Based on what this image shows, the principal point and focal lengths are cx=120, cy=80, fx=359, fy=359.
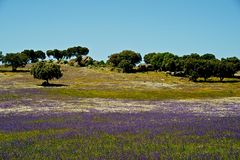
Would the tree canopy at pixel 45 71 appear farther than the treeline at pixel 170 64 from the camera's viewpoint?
No

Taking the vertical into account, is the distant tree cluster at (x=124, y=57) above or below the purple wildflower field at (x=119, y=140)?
above

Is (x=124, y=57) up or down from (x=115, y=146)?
up

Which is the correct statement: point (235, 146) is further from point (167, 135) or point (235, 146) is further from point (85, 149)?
point (85, 149)

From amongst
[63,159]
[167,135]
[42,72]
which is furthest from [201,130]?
[42,72]

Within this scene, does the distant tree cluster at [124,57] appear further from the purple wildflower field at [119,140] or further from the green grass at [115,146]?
the green grass at [115,146]

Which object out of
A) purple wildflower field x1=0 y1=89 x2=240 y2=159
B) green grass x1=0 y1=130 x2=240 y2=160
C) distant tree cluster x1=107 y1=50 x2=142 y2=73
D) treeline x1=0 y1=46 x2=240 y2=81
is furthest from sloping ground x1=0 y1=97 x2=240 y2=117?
distant tree cluster x1=107 y1=50 x2=142 y2=73

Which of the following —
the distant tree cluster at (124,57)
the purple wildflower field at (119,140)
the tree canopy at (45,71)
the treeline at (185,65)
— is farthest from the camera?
the distant tree cluster at (124,57)

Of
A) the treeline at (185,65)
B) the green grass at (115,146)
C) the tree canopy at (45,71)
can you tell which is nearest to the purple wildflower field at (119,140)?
the green grass at (115,146)

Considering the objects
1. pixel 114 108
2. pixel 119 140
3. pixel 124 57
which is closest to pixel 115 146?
pixel 119 140

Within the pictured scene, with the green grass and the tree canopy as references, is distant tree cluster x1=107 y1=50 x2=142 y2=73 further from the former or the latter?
the green grass

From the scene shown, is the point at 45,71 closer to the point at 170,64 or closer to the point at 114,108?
the point at 114,108

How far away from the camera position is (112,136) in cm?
1912

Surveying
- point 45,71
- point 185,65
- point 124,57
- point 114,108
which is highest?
point 124,57

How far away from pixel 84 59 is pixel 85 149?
17176cm
